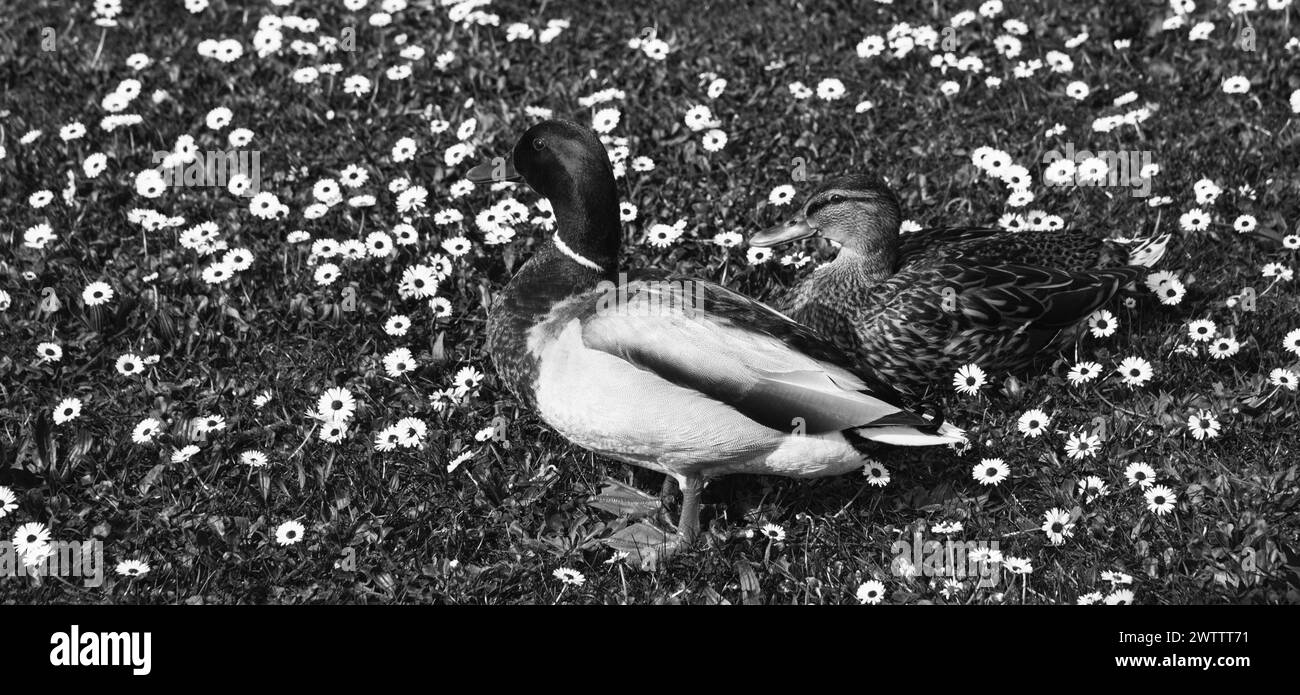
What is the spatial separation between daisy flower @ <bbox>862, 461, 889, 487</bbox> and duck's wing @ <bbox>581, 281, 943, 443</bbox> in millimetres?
375

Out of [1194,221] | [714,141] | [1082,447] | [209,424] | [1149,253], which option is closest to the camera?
[1082,447]

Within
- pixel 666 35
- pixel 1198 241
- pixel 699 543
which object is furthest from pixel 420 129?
pixel 1198 241

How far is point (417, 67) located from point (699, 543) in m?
3.64

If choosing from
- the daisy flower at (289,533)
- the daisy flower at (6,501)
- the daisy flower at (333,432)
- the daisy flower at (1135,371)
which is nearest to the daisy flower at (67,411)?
the daisy flower at (6,501)

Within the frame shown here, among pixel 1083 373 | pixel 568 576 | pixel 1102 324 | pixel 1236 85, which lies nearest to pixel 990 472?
pixel 1083 373

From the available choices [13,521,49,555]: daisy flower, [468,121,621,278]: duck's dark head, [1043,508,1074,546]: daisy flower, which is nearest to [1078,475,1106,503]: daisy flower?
[1043,508,1074,546]: daisy flower

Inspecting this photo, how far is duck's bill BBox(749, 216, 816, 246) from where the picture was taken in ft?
16.6

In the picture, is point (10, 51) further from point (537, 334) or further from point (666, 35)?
point (537, 334)

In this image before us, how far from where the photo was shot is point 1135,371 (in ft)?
15.6

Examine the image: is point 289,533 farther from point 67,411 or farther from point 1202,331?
point 1202,331

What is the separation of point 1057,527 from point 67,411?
11.5ft

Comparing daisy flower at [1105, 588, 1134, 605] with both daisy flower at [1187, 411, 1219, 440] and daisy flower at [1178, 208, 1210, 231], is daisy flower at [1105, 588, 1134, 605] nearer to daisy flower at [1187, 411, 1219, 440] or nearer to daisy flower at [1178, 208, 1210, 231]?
daisy flower at [1187, 411, 1219, 440]

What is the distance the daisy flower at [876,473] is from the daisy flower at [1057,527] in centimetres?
53

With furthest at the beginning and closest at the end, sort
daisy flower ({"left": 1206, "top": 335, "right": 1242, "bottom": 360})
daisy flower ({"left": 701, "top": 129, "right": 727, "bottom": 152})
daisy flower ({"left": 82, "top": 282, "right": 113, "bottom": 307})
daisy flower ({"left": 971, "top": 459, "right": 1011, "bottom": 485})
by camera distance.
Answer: daisy flower ({"left": 701, "top": 129, "right": 727, "bottom": 152}), daisy flower ({"left": 82, "top": 282, "right": 113, "bottom": 307}), daisy flower ({"left": 1206, "top": 335, "right": 1242, "bottom": 360}), daisy flower ({"left": 971, "top": 459, "right": 1011, "bottom": 485})
